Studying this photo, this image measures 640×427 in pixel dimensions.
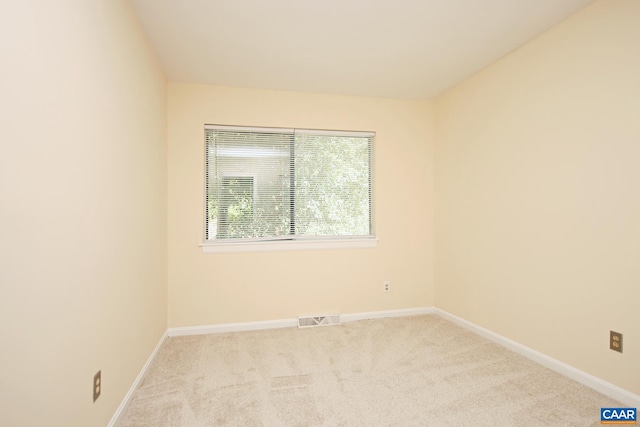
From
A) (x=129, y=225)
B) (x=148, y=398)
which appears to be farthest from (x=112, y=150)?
(x=148, y=398)

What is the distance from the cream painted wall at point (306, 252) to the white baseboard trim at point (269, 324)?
0.05m

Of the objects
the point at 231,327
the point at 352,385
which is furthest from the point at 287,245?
the point at 352,385

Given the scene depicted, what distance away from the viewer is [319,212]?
3.42m

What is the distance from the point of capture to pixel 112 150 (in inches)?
66.5

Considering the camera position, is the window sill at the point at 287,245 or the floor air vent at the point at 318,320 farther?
the floor air vent at the point at 318,320

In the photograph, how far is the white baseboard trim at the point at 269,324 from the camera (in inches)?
118

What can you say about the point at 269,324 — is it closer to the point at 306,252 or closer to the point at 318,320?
the point at 318,320

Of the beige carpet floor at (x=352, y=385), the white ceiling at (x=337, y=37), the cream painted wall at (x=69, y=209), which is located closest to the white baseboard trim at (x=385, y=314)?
the beige carpet floor at (x=352, y=385)

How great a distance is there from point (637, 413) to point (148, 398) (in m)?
3.02

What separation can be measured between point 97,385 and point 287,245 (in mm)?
1983

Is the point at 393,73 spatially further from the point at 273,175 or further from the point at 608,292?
the point at 608,292

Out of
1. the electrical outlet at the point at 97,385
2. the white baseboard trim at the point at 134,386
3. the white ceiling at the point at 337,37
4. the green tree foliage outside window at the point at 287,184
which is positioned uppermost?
the white ceiling at the point at 337,37

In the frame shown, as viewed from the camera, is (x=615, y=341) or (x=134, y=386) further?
(x=134, y=386)

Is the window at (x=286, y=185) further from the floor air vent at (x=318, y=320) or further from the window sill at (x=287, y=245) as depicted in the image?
the floor air vent at (x=318, y=320)
